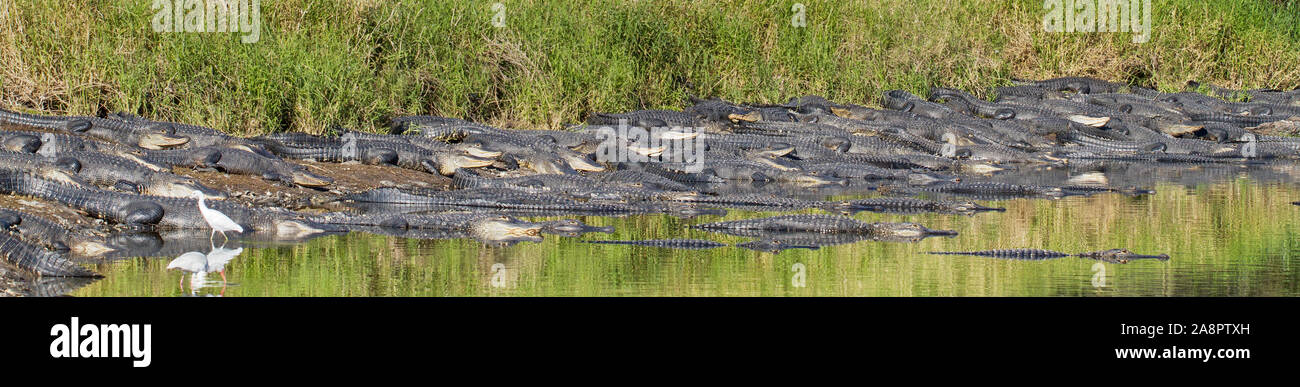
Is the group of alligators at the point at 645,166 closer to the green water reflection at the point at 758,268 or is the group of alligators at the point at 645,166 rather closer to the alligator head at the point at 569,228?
the alligator head at the point at 569,228

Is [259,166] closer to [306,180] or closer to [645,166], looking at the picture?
[306,180]

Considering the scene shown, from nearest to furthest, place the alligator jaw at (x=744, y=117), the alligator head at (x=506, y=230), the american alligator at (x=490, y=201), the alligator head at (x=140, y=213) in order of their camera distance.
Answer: the alligator head at (x=506, y=230)
the alligator head at (x=140, y=213)
the american alligator at (x=490, y=201)
the alligator jaw at (x=744, y=117)

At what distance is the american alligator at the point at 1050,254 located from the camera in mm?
6160

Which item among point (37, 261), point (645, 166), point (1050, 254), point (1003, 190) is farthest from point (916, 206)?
point (37, 261)

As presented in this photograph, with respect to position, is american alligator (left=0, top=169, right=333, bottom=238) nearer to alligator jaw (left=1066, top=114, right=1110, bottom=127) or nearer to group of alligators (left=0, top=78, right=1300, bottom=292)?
group of alligators (left=0, top=78, right=1300, bottom=292)

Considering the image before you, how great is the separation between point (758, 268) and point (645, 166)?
3620 mm

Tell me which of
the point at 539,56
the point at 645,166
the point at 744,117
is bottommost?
the point at 645,166

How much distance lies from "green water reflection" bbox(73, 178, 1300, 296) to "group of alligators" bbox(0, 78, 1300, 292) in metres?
0.24

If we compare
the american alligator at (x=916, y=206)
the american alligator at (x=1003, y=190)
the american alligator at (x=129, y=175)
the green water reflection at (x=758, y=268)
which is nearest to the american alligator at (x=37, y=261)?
the green water reflection at (x=758, y=268)

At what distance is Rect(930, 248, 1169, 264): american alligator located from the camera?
6160 millimetres

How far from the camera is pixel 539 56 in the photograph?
11539mm

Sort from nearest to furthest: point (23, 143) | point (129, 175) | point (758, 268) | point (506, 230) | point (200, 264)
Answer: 1. point (200, 264)
2. point (758, 268)
3. point (506, 230)
4. point (129, 175)
5. point (23, 143)

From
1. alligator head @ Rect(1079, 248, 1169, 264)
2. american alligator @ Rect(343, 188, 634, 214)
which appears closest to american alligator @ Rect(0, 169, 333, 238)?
american alligator @ Rect(343, 188, 634, 214)
